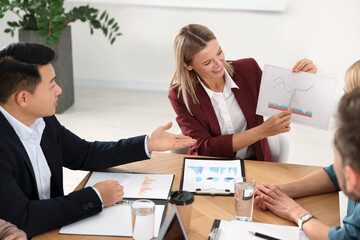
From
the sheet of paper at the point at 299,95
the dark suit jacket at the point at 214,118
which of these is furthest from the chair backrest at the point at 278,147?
the sheet of paper at the point at 299,95

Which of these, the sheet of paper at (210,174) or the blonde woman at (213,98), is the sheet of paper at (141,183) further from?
the blonde woman at (213,98)

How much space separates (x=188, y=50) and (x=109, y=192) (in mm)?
993

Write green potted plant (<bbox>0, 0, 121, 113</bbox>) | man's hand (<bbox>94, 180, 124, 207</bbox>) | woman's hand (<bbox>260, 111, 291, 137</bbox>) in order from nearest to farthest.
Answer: man's hand (<bbox>94, 180, 124, 207</bbox>), woman's hand (<bbox>260, 111, 291, 137</bbox>), green potted plant (<bbox>0, 0, 121, 113</bbox>)

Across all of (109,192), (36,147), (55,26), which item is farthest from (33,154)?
(55,26)

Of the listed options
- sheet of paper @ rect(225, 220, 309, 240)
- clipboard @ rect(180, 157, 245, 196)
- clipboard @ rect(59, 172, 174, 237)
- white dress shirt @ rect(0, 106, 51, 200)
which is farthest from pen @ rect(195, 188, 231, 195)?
white dress shirt @ rect(0, 106, 51, 200)

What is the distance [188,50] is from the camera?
2.32 meters

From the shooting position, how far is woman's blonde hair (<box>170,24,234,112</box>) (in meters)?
2.31

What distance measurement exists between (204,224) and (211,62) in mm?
1034

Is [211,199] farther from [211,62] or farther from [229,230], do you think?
[211,62]

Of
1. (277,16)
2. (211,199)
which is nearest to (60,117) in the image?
(277,16)

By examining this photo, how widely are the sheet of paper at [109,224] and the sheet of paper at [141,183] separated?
0.31 ft

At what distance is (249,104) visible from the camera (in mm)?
2402

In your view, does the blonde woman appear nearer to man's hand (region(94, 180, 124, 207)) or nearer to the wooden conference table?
the wooden conference table

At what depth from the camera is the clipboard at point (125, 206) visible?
4.86ft
